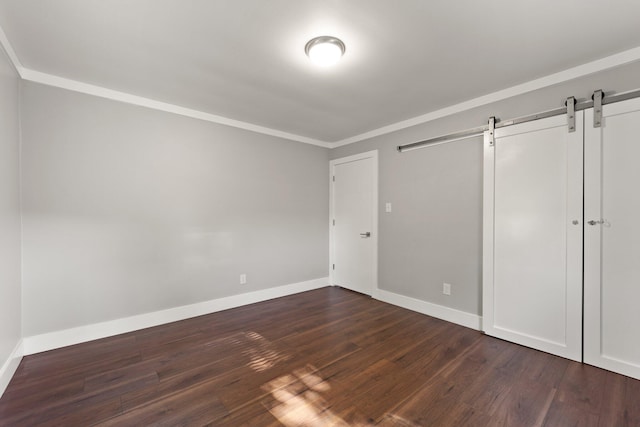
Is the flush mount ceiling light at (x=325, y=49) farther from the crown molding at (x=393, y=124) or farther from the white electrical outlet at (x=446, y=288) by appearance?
the white electrical outlet at (x=446, y=288)

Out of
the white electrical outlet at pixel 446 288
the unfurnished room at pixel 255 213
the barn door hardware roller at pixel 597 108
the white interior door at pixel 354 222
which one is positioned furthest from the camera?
the white interior door at pixel 354 222

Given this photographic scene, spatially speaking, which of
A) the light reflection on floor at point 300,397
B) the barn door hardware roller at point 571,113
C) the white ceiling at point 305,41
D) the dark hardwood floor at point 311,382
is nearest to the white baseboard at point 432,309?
the dark hardwood floor at point 311,382

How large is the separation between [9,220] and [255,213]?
2317 millimetres

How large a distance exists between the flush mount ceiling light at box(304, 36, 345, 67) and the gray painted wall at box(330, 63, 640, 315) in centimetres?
184

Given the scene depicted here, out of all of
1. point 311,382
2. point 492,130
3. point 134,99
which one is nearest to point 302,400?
point 311,382

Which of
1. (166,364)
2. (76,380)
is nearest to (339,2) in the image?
(166,364)

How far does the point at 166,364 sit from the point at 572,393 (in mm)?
3077

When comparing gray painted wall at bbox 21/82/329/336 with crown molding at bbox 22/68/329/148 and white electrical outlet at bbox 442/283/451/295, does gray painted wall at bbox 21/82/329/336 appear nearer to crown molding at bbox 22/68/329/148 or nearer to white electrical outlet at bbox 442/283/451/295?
crown molding at bbox 22/68/329/148

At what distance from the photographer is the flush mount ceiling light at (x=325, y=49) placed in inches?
76.5

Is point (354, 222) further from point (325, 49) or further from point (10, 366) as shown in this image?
point (10, 366)

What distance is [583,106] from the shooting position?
2.30 meters

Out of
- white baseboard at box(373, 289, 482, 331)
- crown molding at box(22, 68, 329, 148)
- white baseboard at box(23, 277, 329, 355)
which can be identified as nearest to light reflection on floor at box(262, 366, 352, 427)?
white baseboard at box(23, 277, 329, 355)

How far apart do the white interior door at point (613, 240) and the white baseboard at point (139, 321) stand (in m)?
3.39

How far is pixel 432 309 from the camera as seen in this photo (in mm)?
Result: 3344
